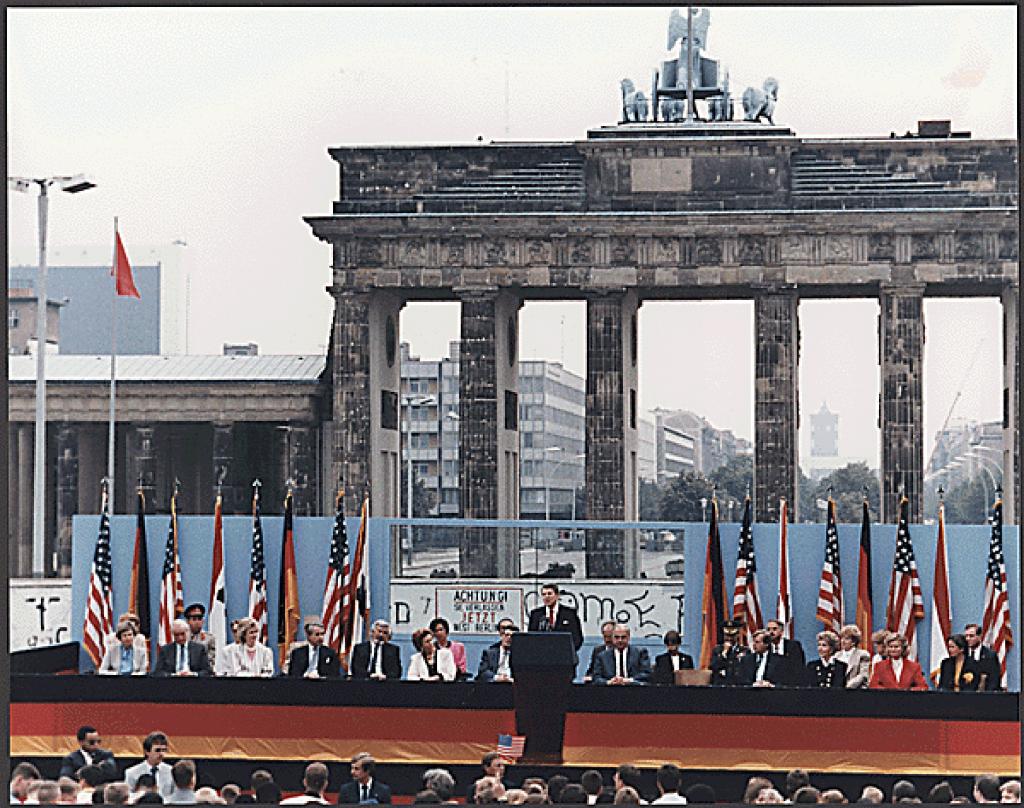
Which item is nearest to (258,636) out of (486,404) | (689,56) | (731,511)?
(486,404)

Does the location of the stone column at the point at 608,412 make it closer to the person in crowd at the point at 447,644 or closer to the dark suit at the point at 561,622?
the dark suit at the point at 561,622

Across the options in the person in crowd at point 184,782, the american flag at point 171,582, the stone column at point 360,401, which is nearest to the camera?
the person in crowd at point 184,782

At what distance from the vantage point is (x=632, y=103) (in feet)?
171

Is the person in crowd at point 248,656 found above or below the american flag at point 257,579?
below

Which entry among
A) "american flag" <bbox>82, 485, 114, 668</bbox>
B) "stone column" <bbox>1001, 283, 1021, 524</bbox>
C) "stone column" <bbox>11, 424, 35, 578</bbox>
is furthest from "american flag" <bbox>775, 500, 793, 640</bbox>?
"stone column" <bbox>11, 424, 35, 578</bbox>

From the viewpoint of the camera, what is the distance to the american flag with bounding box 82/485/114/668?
21.8 meters

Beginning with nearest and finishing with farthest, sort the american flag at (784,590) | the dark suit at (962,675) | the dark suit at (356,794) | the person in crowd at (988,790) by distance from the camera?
1. the person in crowd at (988,790)
2. the dark suit at (356,794)
3. the dark suit at (962,675)
4. the american flag at (784,590)

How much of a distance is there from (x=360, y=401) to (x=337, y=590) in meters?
29.7

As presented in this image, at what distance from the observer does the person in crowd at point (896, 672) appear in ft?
61.8

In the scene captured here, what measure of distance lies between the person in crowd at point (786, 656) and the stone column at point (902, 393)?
1220 inches

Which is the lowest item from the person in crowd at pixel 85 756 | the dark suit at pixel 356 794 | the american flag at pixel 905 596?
the dark suit at pixel 356 794

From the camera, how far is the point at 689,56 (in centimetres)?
5453

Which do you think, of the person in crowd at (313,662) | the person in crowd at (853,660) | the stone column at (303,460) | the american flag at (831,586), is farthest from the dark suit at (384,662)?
the stone column at (303,460)

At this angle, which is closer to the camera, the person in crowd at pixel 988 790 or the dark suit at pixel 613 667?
the person in crowd at pixel 988 790
